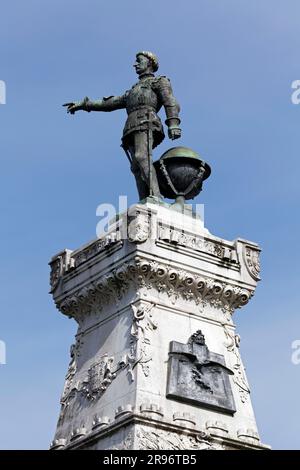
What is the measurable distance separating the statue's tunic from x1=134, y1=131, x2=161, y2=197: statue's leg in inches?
8.0

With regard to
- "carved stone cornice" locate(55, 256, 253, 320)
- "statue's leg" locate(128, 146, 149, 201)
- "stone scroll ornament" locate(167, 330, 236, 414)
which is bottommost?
"stone scroll ornament" locate(167, 330, 236, 414)

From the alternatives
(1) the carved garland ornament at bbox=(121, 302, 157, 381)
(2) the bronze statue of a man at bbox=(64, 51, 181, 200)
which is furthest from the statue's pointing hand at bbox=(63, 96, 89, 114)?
(1) the carved garland ornament at bbox=(121, 302, 157, 381)

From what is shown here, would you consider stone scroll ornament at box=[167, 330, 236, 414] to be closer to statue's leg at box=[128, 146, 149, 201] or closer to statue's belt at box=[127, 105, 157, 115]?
statue's leg at box=[128, 146, 149, 201]

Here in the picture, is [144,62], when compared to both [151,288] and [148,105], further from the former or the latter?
[151,288]

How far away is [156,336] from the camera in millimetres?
25719

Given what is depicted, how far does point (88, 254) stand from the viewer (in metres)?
27.8

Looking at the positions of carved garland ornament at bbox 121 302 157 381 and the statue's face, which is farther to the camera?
the statue's face

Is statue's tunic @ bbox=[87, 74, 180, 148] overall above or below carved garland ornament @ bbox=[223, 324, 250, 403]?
above

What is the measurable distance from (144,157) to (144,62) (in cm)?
303

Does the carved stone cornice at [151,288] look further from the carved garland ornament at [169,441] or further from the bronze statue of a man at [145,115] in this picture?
the carved garland ornament at [169,441]

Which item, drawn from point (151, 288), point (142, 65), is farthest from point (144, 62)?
point (151, 288)

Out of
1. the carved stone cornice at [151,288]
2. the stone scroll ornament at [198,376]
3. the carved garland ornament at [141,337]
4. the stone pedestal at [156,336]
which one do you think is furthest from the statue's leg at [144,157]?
the stone scroll ornament at [198,376]

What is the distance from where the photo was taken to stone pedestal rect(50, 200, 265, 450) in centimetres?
2483
